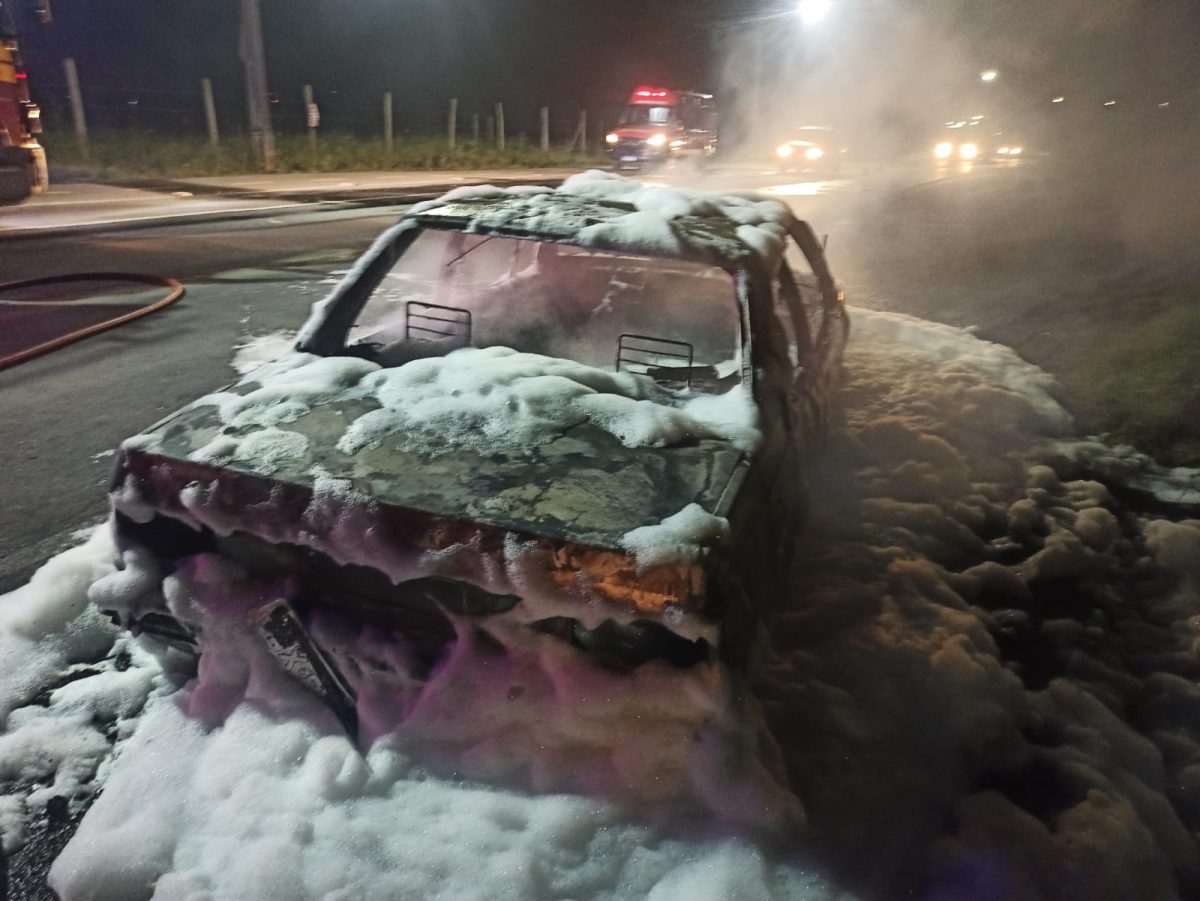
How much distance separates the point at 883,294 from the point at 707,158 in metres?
16.1

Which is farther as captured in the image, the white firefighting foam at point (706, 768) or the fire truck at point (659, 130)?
the fire truck at point (659, 130)

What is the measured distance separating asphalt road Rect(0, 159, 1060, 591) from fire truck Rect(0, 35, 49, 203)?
7.61ft

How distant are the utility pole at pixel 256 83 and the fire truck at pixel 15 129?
6.62 m

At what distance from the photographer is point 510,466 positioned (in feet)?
8.09

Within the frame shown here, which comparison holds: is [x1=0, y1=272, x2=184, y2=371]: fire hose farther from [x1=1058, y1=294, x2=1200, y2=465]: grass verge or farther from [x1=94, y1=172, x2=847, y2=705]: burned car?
[x1=1058, y1=294, x2=1200, y2=465]: grass verge

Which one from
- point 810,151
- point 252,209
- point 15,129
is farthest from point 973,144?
point 15,129

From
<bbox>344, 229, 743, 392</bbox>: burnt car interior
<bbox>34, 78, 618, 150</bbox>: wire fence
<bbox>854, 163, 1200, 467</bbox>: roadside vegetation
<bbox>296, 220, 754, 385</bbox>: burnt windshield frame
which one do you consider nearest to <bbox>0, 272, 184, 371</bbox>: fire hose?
<bbox>344, 229, 743, 392</bbox>: burnt car interior

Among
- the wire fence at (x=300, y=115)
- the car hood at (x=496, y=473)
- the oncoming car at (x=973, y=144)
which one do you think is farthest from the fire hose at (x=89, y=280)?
the oncoming car at (x=973, y=144)

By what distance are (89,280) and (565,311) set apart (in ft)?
21.0

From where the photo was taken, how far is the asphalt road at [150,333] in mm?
4152

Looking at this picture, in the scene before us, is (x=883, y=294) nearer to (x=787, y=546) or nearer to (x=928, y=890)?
(x=787, y=546)

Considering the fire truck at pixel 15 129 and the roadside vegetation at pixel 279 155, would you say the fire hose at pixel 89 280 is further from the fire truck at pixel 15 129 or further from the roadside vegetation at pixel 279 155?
the roadside vegetation at pixel 279 155

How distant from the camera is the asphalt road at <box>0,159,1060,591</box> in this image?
415 cm

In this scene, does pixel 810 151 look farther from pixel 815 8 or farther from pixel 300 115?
pixel 300 115
